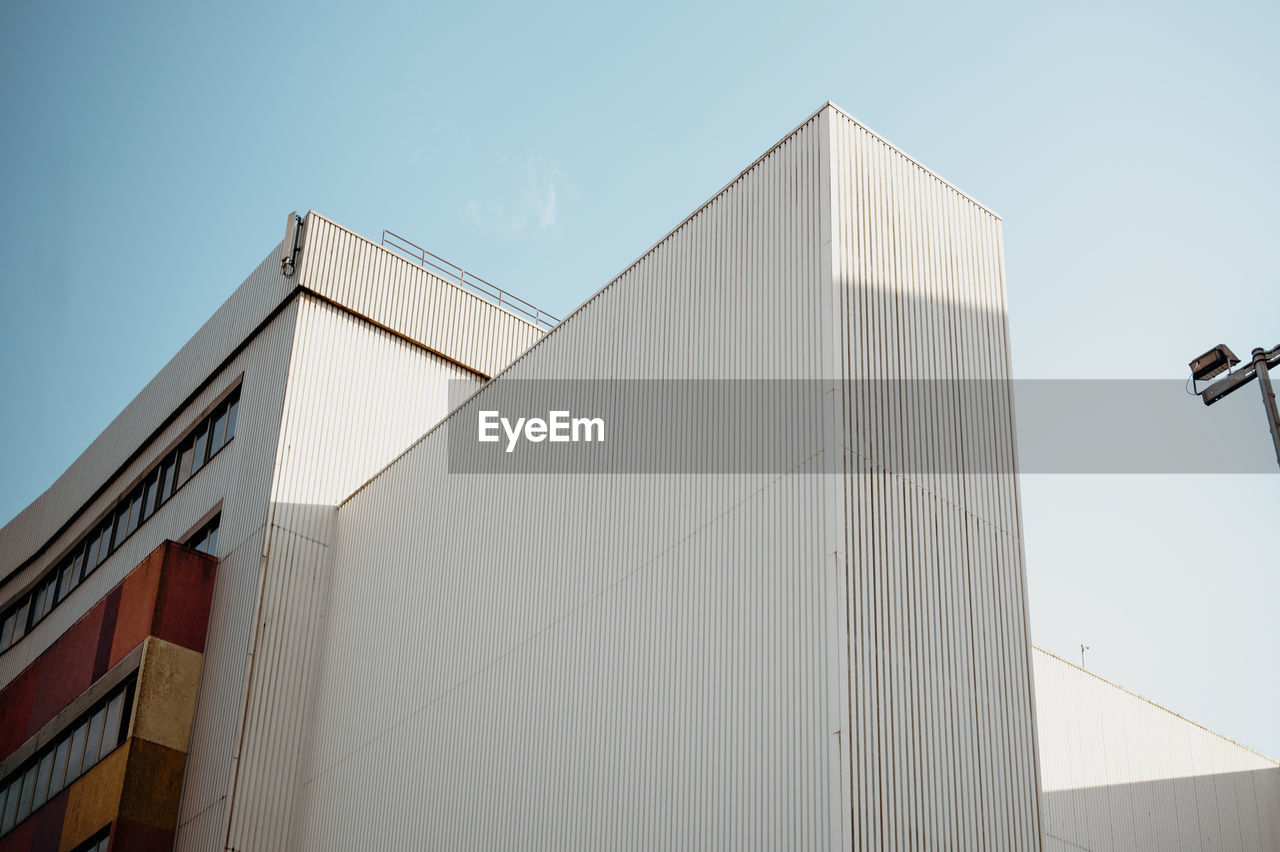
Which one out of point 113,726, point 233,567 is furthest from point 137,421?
point 113,726

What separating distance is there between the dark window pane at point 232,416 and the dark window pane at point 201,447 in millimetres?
1281

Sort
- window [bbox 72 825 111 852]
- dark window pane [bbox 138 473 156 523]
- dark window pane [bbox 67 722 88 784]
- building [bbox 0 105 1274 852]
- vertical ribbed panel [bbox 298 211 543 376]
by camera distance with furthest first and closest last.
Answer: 1. dark window pane [bbox 138 473 156 523]
2. vertical ribbed panel [bbox 298 211 543 376]
3. dark window pane [bbox 67 722 88 784]
4. window [bbox 72 825 111 852]
5. building [bbox 0 105 1274 852]

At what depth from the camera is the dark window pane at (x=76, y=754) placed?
1194 inches

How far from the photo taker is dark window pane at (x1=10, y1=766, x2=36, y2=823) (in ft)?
105

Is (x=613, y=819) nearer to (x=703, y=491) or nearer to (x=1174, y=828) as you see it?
(x=703, y=491)

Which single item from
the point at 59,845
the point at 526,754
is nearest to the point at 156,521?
the point at 59,845

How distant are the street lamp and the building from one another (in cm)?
394

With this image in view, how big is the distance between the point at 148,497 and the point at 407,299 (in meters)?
10.3

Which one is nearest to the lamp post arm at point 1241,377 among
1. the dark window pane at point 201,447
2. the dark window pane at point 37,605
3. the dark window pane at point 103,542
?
the dark window pane at point 201,447

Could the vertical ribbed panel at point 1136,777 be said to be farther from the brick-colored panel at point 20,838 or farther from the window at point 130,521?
the brick-colored panel at point 20,838

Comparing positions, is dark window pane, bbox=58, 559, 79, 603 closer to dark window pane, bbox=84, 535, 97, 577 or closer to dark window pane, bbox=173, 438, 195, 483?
dark window pane, bbox=84, 535, 97, 577

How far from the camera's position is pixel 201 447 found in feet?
120

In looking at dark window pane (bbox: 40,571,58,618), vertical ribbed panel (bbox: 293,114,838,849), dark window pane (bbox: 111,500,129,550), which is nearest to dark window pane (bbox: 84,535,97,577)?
dark window pane (bbox: 111,500,129,550)

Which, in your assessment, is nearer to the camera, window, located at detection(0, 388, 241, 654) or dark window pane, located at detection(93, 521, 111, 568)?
window, located at detection(0, 388, 241, 654)
